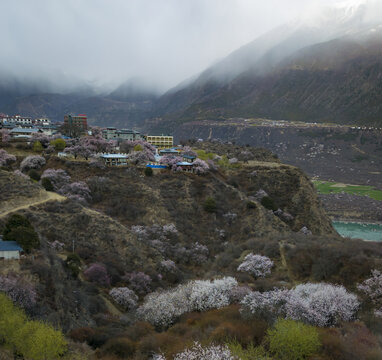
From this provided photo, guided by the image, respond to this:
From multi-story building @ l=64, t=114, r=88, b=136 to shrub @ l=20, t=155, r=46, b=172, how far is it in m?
29.6

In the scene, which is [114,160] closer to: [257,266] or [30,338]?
[257,266]

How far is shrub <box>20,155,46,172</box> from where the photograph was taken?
155ft

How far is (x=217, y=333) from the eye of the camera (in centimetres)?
1453

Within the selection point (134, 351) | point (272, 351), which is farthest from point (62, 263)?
point (272, 351)

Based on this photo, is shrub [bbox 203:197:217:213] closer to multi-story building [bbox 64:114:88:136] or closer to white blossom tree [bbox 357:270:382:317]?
white blossom tree [bbox 357:270:382:317]

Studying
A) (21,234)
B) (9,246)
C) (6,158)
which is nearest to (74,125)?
(6,158)

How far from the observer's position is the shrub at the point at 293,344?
41.5ft

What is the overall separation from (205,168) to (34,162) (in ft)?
83.1

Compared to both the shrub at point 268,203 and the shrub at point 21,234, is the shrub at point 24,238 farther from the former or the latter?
the shrub at point 268,203

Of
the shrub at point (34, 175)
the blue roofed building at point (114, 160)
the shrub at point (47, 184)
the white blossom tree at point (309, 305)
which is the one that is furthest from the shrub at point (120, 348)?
the blue roofed building at point (114, 160)

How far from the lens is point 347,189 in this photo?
10750 cm

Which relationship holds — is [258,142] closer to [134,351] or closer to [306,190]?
[306,190]

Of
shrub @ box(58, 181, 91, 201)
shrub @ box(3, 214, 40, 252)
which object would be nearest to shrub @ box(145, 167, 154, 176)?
shrub @ box(58, 181, 91, 201)

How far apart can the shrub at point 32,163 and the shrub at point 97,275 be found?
26719 mm
